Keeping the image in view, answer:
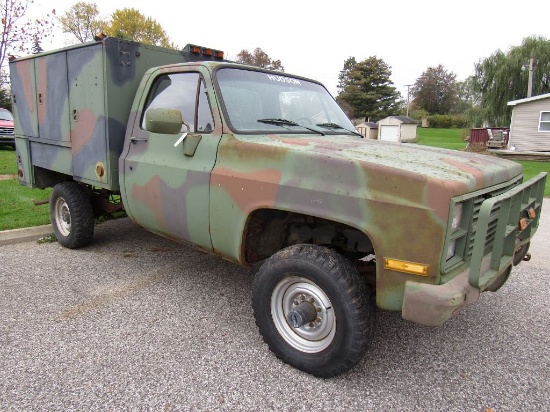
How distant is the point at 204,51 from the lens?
16.1 ft

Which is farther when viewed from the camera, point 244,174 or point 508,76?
point 508,76

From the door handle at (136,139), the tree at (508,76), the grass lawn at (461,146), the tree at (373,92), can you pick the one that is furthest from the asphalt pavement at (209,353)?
the tree at (373,92)

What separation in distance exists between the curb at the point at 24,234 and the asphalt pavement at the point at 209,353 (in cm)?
99

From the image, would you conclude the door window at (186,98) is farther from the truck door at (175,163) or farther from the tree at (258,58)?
the tree at (258,58)

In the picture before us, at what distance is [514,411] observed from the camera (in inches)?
98.3

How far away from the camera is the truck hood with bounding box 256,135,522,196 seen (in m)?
2.37

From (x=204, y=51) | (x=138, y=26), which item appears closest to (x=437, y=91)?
(x=138, y=26)

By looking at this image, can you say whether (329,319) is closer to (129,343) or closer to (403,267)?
(403,267)

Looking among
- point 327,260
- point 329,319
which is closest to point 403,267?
point 327,260

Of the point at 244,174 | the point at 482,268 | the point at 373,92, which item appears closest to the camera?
the point at 482,268

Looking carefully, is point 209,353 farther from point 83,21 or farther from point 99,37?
point 83,21

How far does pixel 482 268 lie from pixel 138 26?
2046 inches

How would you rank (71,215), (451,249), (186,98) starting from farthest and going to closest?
(71,215)
(186,98)
(451,249)

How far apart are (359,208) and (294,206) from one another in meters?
0.45
